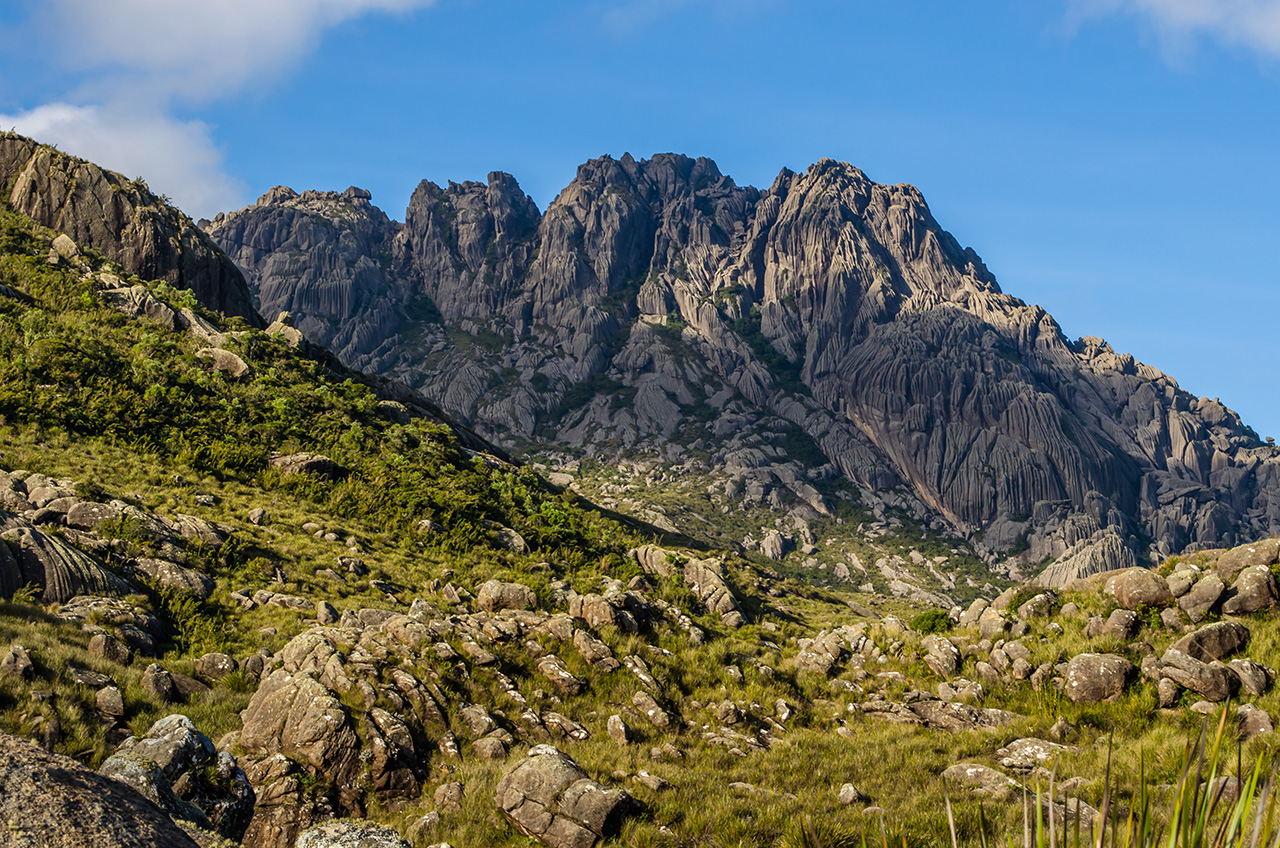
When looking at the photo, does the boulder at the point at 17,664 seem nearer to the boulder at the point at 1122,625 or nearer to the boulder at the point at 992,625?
the boulder at the point at 992,625

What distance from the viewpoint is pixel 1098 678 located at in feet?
53.6

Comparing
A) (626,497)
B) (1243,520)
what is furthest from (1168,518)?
(626,497)

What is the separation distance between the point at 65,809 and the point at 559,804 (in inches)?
295

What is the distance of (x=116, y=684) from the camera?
11945 mm

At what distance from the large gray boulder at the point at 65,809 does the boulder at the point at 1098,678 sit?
18.8m

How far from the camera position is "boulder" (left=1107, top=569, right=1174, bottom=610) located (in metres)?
18.9

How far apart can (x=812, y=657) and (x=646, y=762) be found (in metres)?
10.2

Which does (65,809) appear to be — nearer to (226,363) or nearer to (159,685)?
(159,685)

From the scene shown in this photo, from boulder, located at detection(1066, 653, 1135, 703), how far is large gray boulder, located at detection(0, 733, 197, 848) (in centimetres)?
1885

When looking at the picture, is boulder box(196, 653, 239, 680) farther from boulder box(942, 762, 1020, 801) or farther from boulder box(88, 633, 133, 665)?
boulder box(942, 762, 1020, 801)

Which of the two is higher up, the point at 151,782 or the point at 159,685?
the point at 151,782

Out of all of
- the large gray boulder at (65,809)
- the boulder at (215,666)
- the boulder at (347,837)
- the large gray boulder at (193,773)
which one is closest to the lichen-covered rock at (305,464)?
the boulder at (215,666)

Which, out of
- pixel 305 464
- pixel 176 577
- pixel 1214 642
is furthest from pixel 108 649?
pixel 1214 642

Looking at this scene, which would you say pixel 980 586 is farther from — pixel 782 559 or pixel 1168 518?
pixel 1168 518
